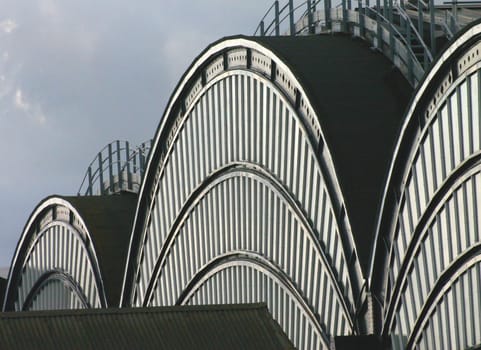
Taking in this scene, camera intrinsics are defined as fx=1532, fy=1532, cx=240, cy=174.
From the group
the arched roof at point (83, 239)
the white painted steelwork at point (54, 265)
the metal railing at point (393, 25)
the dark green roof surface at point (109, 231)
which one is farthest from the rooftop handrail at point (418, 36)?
the white painted steelwork at point (54, 265)

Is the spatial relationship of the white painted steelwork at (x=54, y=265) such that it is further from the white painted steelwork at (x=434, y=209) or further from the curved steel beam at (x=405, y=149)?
the white painted steelwork at (x=434, y=209)

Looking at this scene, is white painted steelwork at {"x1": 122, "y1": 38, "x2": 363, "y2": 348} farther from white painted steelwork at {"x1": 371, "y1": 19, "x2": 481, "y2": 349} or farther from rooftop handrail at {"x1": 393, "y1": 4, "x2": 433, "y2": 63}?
rooftop handrail at {"x1": 393, "y1": 4, "x2": 433, "y2": 63}

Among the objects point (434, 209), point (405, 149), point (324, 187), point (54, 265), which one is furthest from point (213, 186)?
point (54, 265)

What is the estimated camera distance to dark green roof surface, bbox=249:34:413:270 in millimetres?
42375

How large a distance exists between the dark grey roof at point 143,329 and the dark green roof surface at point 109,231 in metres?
29.9

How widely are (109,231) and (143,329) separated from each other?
3374cm

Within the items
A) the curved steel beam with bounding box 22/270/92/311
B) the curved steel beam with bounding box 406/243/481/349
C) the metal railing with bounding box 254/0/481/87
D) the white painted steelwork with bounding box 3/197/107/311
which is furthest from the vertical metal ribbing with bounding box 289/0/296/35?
the curved steel beam with bounding box 22/270/92/311

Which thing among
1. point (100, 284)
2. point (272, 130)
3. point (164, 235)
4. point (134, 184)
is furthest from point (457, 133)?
point (134, 184)

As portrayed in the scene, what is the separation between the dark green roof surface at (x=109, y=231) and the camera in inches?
2653

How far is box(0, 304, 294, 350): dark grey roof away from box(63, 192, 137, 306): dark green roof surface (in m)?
29.9

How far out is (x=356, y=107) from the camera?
146 ft

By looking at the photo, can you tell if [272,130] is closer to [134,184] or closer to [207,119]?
[207,119]

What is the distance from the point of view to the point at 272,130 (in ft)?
160

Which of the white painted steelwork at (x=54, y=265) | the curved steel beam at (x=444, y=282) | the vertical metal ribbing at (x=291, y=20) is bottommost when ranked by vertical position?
the curved steel beam at (x=444, y=282)
